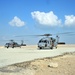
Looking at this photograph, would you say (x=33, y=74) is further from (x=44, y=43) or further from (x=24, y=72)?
(x=44, y=43)

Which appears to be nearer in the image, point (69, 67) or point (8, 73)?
point (8, 73)

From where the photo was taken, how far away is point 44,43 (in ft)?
166

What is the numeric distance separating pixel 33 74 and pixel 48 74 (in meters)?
0.89

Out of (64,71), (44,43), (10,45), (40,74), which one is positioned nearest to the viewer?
(40,74)

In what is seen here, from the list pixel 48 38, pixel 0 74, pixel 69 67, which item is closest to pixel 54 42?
pixel 48 38

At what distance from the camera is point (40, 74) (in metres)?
12.8

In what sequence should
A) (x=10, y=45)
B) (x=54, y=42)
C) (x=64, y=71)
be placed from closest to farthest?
(x=64, y=71)
(x=54, y=42)
(x=10, y=45)

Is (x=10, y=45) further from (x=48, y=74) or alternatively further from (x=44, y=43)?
(x=48, y=74)

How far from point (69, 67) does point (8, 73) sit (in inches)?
182

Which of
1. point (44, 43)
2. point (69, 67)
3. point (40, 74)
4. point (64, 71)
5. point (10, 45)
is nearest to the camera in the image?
point (40, 74)

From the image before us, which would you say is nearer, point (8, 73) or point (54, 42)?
point (8, 73)

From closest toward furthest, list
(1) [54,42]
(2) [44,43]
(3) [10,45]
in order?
(2) [44,43] < (1) [54,42] < (3) [10,45]

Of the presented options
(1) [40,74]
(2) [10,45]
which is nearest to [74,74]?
(1) [40,74]

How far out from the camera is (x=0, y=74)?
39.4 feet
